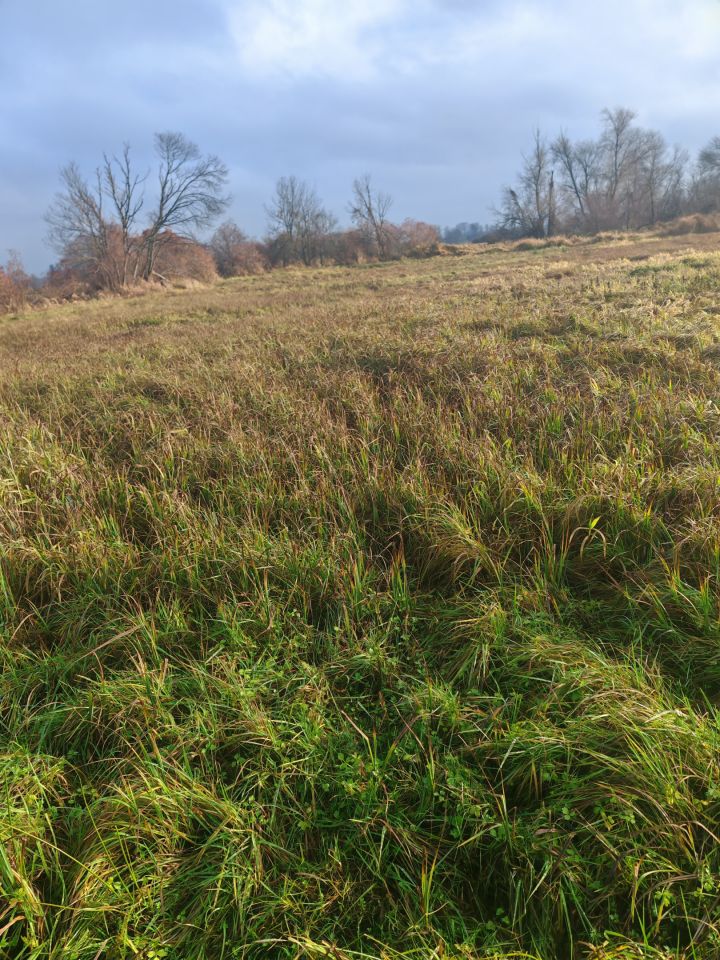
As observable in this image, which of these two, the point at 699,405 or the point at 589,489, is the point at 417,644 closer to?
the point at 589,489

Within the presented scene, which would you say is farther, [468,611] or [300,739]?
[468,611]

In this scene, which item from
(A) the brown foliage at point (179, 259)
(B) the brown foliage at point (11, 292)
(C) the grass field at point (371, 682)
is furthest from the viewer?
(A) the brown foliage at point (179, 259)

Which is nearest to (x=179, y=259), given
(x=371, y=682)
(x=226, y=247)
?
(x=226, y=247)

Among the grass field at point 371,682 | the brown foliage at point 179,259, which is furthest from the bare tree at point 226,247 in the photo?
the grass field at point 371,682

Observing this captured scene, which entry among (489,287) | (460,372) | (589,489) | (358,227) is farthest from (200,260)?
(589,489)

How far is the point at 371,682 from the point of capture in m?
2.14

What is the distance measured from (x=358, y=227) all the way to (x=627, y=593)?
5462 centimetres

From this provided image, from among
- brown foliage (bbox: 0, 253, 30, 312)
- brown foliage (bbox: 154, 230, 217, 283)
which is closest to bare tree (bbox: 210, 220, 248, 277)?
brown foliage (bbox: 154, 230, 217, 283)

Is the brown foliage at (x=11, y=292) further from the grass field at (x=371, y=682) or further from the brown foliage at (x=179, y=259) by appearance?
the grass field at (x=371, y=682)

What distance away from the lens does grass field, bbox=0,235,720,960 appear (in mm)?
1421

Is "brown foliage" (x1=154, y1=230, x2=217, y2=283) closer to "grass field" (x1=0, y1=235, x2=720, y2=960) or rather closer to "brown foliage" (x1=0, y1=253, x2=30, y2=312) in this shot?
"brown foliage" (x1=0, y1=253, x2=30, y2=312)

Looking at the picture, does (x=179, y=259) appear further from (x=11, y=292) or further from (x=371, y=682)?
(x=371, y=682)

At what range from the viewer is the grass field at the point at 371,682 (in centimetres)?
142

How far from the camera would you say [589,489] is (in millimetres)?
2979
